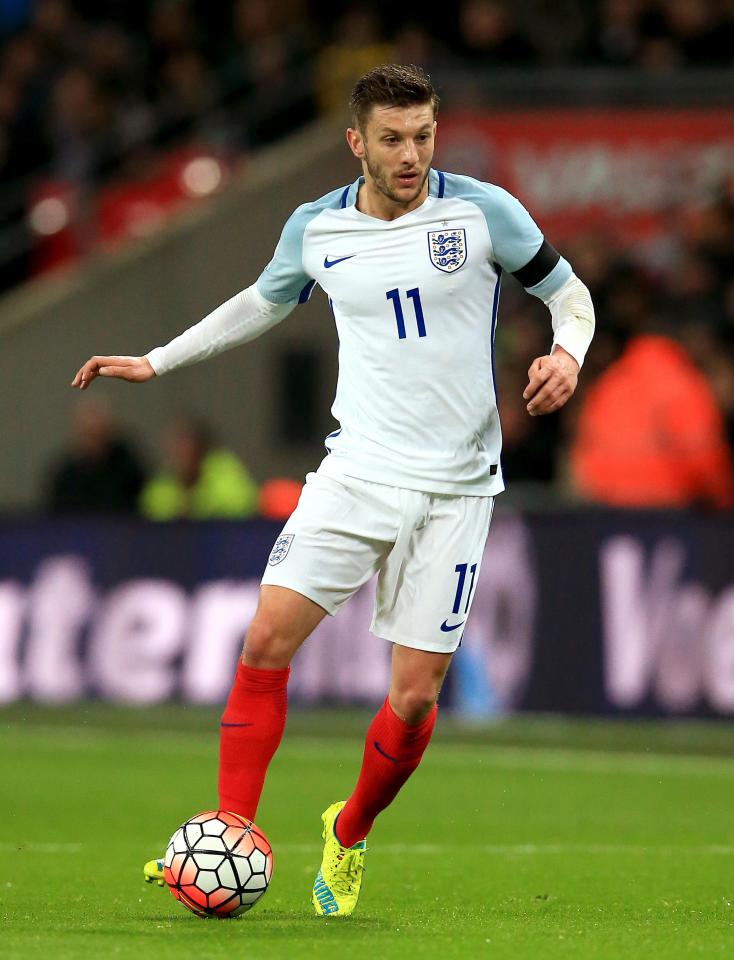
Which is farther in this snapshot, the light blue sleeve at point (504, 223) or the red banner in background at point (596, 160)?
the red banner in background at point (596, 160)

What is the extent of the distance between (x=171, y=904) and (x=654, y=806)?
361 centimetres

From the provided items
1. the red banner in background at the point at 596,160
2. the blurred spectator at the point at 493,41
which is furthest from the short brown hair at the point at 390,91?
the blurred spectator at the point at 493,41

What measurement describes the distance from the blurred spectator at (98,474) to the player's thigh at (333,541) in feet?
28.7

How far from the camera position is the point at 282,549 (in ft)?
20.2

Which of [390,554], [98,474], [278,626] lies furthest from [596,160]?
[278,626]

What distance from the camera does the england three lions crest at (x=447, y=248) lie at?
6176mm

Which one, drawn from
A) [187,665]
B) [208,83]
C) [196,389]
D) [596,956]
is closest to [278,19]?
[208,83]

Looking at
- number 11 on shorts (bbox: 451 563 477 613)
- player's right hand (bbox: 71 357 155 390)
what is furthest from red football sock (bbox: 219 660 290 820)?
player's right hand (bbox: 71 357 155 390)

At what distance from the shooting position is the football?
18.9ft

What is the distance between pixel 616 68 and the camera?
16078 mm

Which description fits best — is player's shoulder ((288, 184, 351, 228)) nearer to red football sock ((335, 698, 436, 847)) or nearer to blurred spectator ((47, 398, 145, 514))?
red football sock ((335, 698, 436, 847))

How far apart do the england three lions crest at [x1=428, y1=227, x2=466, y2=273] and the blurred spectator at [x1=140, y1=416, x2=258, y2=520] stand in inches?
321

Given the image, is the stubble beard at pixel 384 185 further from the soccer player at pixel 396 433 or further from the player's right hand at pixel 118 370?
the player's right hand at pixel 118 370

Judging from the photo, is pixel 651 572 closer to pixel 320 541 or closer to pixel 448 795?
pixel 448 795
